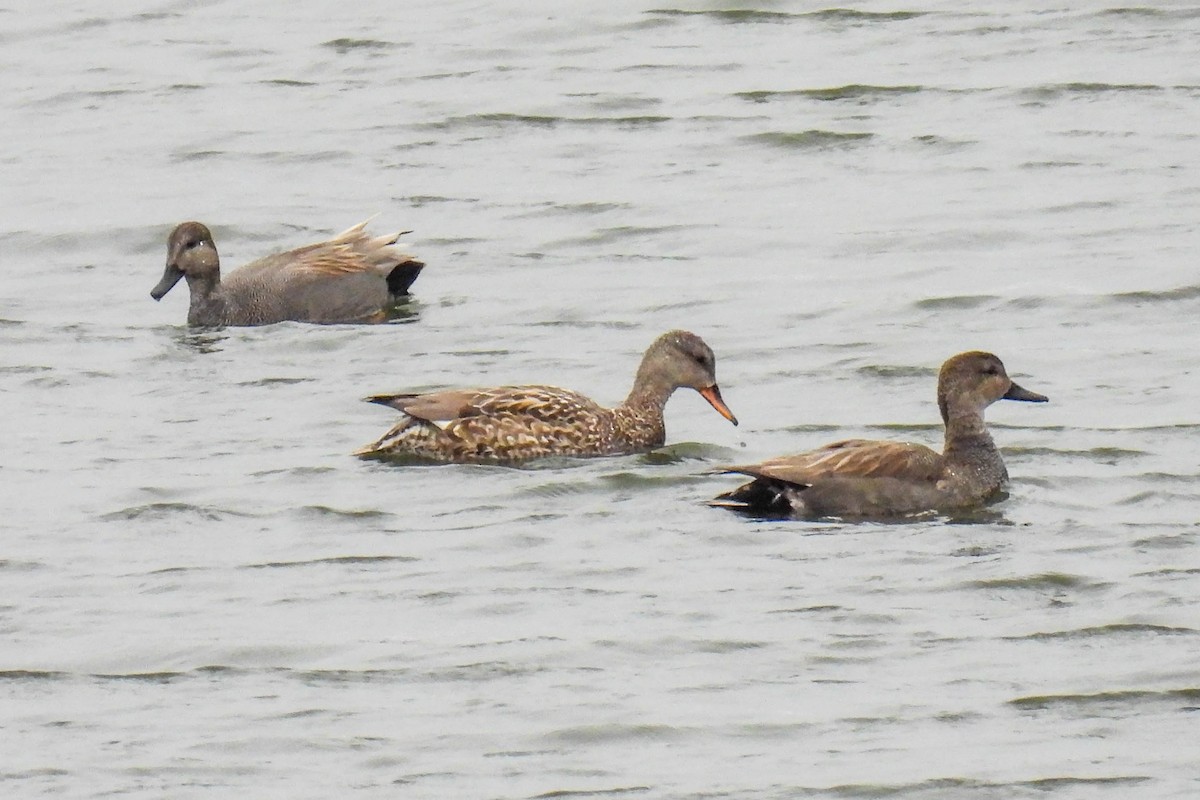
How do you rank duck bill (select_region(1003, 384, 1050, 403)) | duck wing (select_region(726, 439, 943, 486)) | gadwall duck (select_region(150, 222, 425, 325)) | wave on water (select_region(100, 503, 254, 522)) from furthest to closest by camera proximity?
gadwall duck (select_region(150, 222, 425, 325)), duck bill (select_region(1003, 384, 1050, 403)), wave on water (select_region(100, 503, 254, 522)), duck wing (select_region(726, 439, 943, 486))

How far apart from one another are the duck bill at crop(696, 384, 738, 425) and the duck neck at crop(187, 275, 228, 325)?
3933 mm

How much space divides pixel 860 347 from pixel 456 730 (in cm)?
597

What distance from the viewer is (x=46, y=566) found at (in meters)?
10.8

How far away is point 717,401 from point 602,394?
1.09 metres

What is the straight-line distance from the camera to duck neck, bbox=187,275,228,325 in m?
16.0

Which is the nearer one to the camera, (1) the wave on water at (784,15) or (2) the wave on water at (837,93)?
(2) the wave on water at (837,93)


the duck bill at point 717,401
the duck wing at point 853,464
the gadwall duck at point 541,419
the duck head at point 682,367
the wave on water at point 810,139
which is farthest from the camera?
the wave on water at point 810,139

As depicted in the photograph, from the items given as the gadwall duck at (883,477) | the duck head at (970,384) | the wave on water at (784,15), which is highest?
the wave on water at (784,15)

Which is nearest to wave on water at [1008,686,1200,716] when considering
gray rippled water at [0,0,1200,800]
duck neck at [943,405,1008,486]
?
gray rippled water at [0,0,1200,800]

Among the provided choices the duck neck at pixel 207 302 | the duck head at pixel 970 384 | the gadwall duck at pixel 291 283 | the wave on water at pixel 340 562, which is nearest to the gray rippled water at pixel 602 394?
the wave on water at pixel 340 562

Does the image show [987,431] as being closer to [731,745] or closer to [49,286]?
[731,745]

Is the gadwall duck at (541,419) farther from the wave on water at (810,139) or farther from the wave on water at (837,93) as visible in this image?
the wave on water at (837,93)

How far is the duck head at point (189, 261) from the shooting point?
15969mm

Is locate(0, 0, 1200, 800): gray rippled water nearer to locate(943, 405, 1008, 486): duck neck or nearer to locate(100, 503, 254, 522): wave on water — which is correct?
locate(100, 503, 254, 522): wave on water
